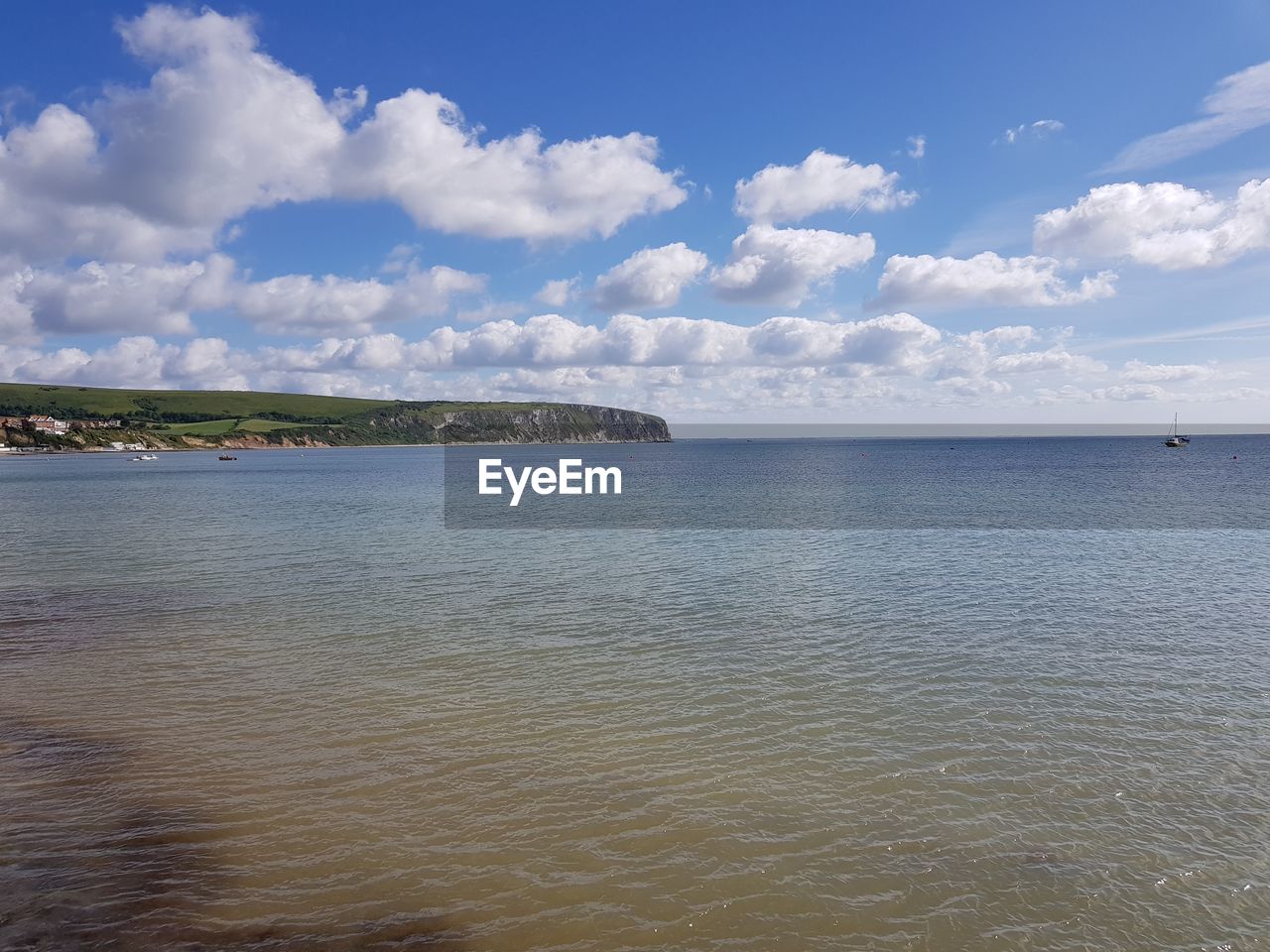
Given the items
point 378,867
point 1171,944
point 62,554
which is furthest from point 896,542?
→ point 62,554

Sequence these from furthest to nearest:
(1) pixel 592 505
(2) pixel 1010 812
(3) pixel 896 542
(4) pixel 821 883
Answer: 1. (1) pixel 592 505
2. (3) pixel 896 542
3. (2) pixel 1010 812
4. (4) pixel 821 883

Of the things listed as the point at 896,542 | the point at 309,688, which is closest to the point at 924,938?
the point at 309,688

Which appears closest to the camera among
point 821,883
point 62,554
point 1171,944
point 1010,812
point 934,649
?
point 1171,944

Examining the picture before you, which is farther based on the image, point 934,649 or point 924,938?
point 934,649

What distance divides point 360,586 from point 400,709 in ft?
53.4

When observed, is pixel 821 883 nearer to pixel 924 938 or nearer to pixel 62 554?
pixel 924 938

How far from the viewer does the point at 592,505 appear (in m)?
71.4

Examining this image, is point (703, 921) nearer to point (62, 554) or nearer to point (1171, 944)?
point (1171, 944)

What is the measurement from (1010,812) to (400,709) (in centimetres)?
1260

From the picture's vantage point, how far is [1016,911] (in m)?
9.82

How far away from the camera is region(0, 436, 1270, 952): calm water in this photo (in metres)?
9.75

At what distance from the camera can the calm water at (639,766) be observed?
975cm

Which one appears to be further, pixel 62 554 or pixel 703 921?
pixel 62 554

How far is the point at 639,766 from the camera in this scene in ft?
45.8
